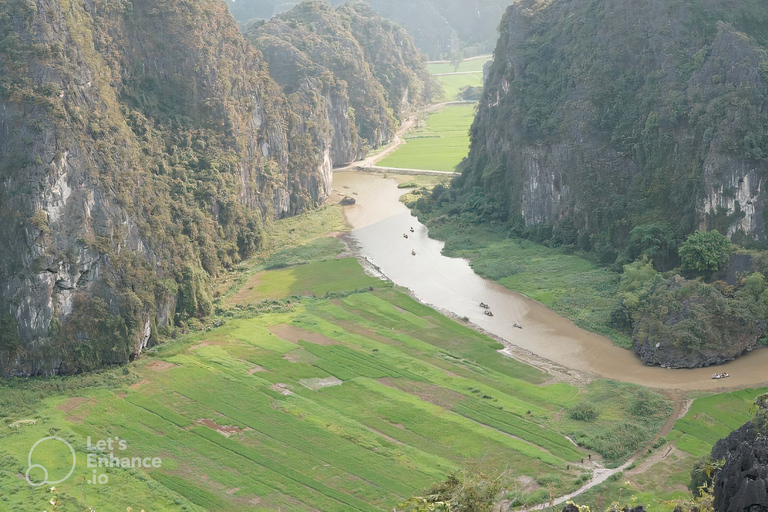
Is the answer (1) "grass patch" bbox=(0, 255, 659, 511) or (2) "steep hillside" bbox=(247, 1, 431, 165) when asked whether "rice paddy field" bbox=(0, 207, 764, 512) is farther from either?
(2) "steep hillside" bbox=(247, 1, 431, 165)

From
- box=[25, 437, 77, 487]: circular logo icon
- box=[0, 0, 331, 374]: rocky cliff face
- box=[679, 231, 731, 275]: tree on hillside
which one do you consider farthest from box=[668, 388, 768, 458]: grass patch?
box=[0, 0, 331, 374]: rocky cliff face

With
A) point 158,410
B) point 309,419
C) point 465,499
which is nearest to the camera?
point 465,499

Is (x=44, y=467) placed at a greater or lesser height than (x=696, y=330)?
lesser

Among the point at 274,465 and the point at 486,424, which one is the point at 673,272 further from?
the point at 274,465

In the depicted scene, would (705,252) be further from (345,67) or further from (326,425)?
(345,67)

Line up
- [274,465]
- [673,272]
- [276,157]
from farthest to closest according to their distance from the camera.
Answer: [276,157]
[673,272]
[274,465]

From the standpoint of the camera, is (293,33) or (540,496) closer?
(540,496)

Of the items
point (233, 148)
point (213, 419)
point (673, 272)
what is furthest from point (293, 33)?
point (213, 419)

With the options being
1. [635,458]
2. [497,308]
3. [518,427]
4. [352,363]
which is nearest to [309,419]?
[352,363]
